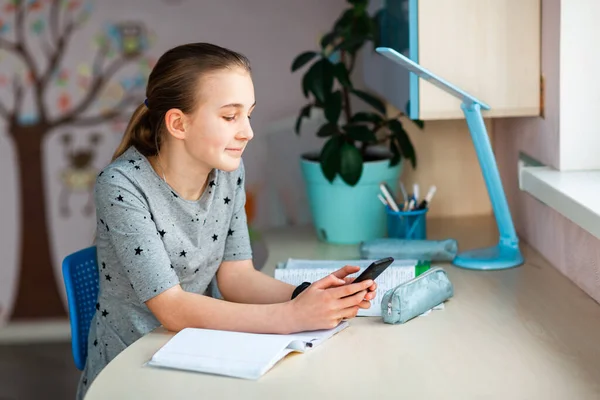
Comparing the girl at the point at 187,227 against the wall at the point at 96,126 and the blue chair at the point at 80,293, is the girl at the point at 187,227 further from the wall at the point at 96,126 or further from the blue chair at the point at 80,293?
the wall at the point at 96,126

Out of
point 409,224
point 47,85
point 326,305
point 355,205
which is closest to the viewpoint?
point 326,305

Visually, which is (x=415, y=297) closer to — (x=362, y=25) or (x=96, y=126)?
(x=362, y=25)

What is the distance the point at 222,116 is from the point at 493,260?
0.71m

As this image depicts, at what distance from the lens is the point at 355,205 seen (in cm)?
218

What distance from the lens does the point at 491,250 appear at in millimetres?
1939

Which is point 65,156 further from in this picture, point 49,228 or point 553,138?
point 553,138

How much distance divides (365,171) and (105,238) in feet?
2.59

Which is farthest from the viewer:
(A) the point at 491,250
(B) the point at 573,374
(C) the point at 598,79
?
(A) the point at 491,250

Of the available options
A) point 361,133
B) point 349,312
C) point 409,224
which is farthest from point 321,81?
point 349,312

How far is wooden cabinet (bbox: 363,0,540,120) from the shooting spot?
181 cm

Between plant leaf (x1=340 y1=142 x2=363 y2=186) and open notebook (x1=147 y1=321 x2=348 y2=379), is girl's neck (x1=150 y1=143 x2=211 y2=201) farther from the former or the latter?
plant leaf (x1=340 y1=142 x2=363 y2=186)

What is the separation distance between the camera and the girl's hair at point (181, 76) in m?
1.52

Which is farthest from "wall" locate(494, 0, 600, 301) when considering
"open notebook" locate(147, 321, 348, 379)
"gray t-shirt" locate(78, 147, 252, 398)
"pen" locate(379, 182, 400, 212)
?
"gray t-shirt" locate(78, 147, 252, 398)

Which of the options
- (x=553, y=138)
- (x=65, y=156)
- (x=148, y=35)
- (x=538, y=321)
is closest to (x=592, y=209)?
(x=538, y=321)
